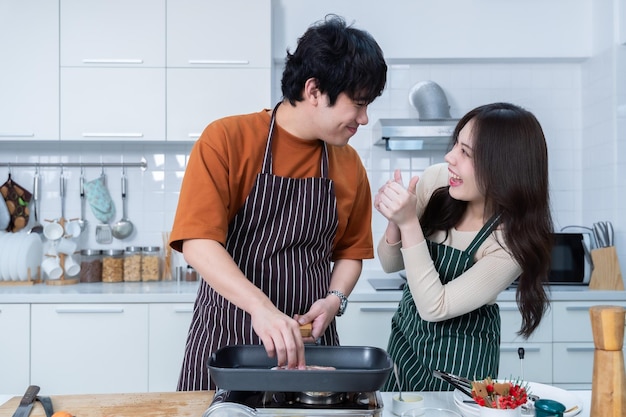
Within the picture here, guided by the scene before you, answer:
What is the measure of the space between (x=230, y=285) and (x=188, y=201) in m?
0.22

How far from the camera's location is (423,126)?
296 cm

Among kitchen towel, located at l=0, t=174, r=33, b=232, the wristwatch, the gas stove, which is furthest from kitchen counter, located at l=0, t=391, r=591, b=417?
kitchen towel, located at l=0, t=174, r=33, b=232

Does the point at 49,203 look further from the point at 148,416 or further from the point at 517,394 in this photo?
the point at 517,394

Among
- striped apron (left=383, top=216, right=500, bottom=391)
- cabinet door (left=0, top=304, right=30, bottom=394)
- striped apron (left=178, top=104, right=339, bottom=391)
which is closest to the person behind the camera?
striped apron (left=178, top=104, right=339, bottom=391)

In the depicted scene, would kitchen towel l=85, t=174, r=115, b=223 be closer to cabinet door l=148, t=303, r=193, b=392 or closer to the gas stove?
cabinet door l=148, t=303, r=193, b=392

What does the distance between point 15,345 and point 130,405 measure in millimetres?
1764

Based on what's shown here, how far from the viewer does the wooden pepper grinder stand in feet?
3.20

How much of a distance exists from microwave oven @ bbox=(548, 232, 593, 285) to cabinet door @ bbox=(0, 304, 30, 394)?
241 cm

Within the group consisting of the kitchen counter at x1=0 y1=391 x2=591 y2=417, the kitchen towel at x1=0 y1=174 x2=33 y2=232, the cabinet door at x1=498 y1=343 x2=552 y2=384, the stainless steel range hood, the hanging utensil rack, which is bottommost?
→ the cabinet door at x1=498 y1=343 x2=552 y2=384

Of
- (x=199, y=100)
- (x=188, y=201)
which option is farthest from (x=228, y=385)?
(x=199, y=100)

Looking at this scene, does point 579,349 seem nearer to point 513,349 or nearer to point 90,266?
point 513,349

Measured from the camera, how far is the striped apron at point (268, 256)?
1.50 m

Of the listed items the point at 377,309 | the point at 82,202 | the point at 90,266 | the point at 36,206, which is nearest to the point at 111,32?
the point at 82,202

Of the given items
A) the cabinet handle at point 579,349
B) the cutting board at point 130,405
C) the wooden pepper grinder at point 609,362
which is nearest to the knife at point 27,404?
the cutting board at point 130,405
